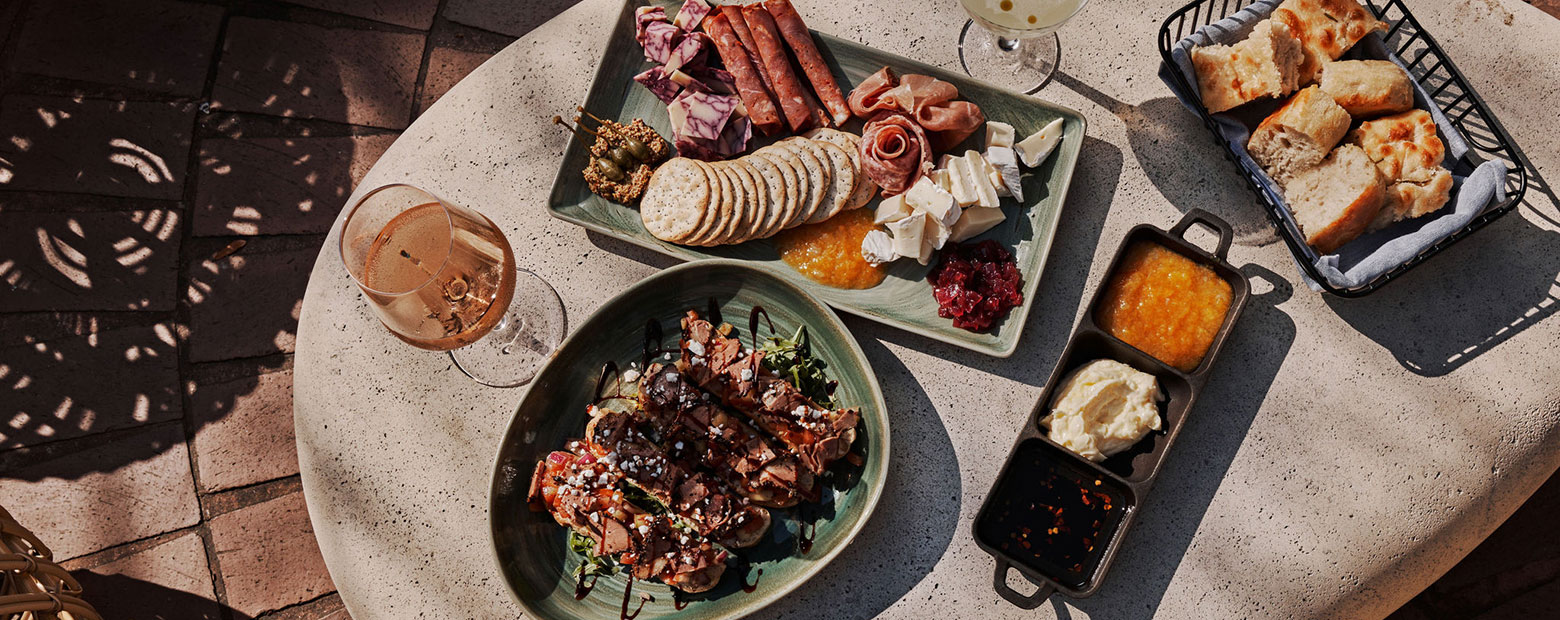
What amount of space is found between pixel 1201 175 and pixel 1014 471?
1.02 metres

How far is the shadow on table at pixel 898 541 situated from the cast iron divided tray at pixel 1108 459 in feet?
0.52

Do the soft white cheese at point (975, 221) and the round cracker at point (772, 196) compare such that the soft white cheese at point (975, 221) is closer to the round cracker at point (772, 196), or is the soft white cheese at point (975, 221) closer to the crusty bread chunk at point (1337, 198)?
the round cracker at point (772, 196)

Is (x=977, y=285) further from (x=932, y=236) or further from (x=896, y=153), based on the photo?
(x=896, y=153)

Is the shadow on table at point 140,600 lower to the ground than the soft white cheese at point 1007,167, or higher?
lower

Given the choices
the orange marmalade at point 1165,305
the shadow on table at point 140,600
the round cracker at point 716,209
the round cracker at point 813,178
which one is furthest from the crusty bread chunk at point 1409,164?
the shadow on table at point 140,600

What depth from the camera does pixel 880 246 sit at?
2.38 meters

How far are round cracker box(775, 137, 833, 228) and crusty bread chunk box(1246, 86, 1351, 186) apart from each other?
1.14 m

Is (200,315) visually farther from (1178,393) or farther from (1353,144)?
(1353,144)

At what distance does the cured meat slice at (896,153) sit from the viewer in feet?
7.79

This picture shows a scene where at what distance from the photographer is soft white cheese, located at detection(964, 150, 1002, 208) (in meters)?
2.34

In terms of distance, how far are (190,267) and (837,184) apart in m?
2.62

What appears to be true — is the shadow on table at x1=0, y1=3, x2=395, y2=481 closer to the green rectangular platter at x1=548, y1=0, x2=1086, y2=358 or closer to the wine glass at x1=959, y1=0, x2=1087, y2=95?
the green rectangular platter at x1=548, y1=0, x2=1086, y2=358

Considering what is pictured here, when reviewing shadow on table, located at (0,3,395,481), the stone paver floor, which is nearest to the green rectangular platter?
the stone paver floor

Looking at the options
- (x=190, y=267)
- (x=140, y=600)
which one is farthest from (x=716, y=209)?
(x=140, y=600)
